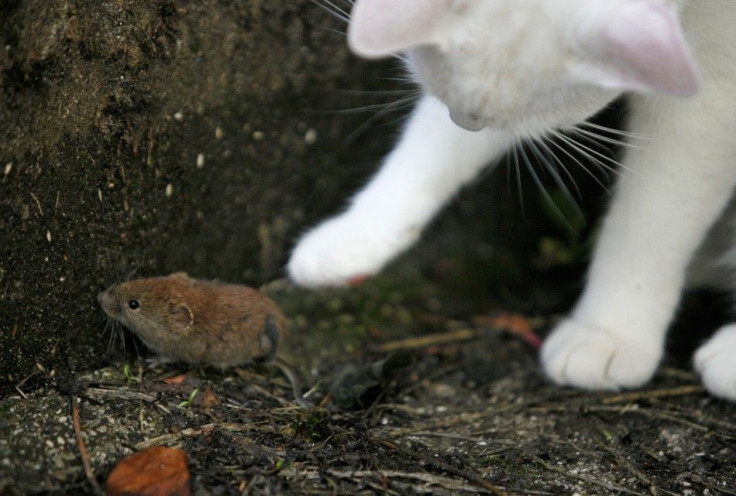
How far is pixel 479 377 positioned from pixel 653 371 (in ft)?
1.52

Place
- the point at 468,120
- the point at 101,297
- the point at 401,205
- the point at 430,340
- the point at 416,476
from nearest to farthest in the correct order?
the point at 416,476
the point at 468,120
the point at 101,297
the point at 401,205
the point at 430,340

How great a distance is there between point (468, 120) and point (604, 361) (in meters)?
0.80

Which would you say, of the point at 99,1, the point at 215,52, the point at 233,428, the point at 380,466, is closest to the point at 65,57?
the point at 99,1

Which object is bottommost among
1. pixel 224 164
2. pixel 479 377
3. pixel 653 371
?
pixel 479 377

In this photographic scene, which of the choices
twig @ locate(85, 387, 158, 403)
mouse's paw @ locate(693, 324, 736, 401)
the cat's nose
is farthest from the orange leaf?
mouse's paw @ locate(693, 324, 736, 401)

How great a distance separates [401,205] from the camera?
214 cm

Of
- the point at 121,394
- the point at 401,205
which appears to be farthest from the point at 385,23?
the point at 121,394

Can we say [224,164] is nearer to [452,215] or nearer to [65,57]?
[65,57]

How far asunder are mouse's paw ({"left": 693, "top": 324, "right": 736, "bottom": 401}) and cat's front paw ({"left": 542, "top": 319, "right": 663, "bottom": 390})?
11cm

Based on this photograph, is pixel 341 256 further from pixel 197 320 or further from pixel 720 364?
pixel 720 364

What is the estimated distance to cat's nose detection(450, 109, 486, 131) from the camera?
159cm

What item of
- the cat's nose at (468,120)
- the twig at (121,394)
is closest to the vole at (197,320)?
the twig at (121,394)

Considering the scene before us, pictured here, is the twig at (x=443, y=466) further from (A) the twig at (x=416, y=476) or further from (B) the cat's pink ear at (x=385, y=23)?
(B) the cat's pink ear at (x=385, y=23)

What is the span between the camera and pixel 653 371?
205cm
